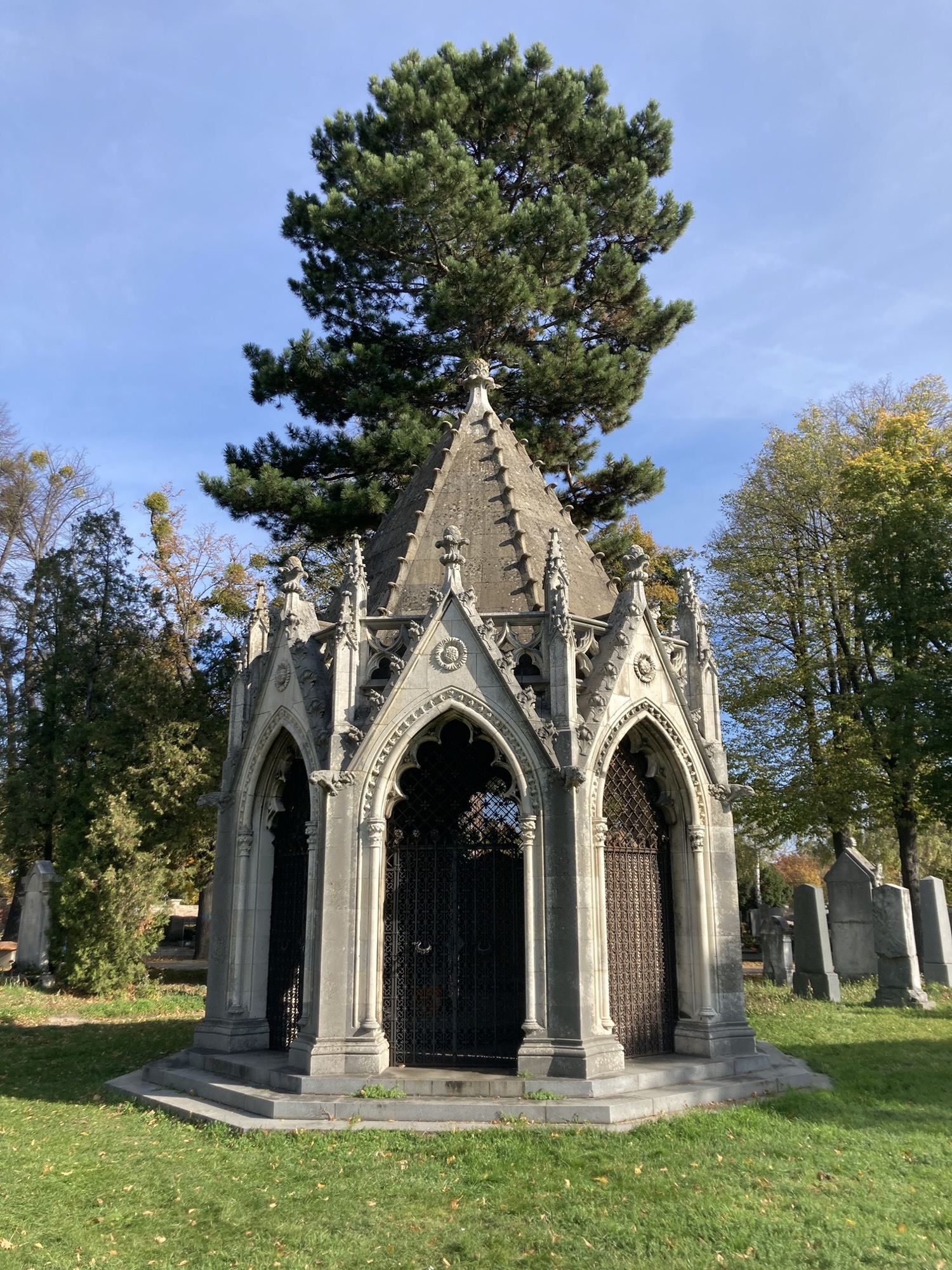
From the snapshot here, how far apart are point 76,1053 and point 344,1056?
6.85 m

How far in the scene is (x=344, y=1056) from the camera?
9.15 m

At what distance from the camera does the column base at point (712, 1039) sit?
10039mm

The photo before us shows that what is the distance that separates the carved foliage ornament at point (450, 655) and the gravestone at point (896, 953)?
11.6 metres

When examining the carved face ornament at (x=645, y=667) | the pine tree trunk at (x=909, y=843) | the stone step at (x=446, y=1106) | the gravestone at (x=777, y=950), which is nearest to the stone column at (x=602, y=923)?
the stone step at (x=446, y=1106)

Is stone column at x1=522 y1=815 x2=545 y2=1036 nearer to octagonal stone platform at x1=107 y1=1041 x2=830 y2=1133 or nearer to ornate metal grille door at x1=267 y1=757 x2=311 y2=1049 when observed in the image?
octagonal stone platform at x1=107 y1=1041 x2=830 y2=1133

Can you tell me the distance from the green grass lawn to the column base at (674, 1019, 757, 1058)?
111 centimetres

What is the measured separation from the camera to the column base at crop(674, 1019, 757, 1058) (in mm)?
10039

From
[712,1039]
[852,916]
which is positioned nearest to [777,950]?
[852,916]

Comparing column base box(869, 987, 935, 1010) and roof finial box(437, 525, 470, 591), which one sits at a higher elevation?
roof finial box(437, 525, 470, 591)

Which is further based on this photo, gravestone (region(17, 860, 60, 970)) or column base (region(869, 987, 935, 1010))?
gravestone (region(17, 860, 60, 970))

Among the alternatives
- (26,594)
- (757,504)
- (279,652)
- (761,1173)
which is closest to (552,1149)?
(761,1173)

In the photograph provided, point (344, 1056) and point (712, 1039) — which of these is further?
point (712, 1039)

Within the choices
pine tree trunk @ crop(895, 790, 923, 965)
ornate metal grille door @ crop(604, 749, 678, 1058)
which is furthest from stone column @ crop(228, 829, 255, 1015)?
pine tree trunk @ crop(895, 790, 923, 965)

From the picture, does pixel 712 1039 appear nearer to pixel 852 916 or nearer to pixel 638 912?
pixel 638 912
